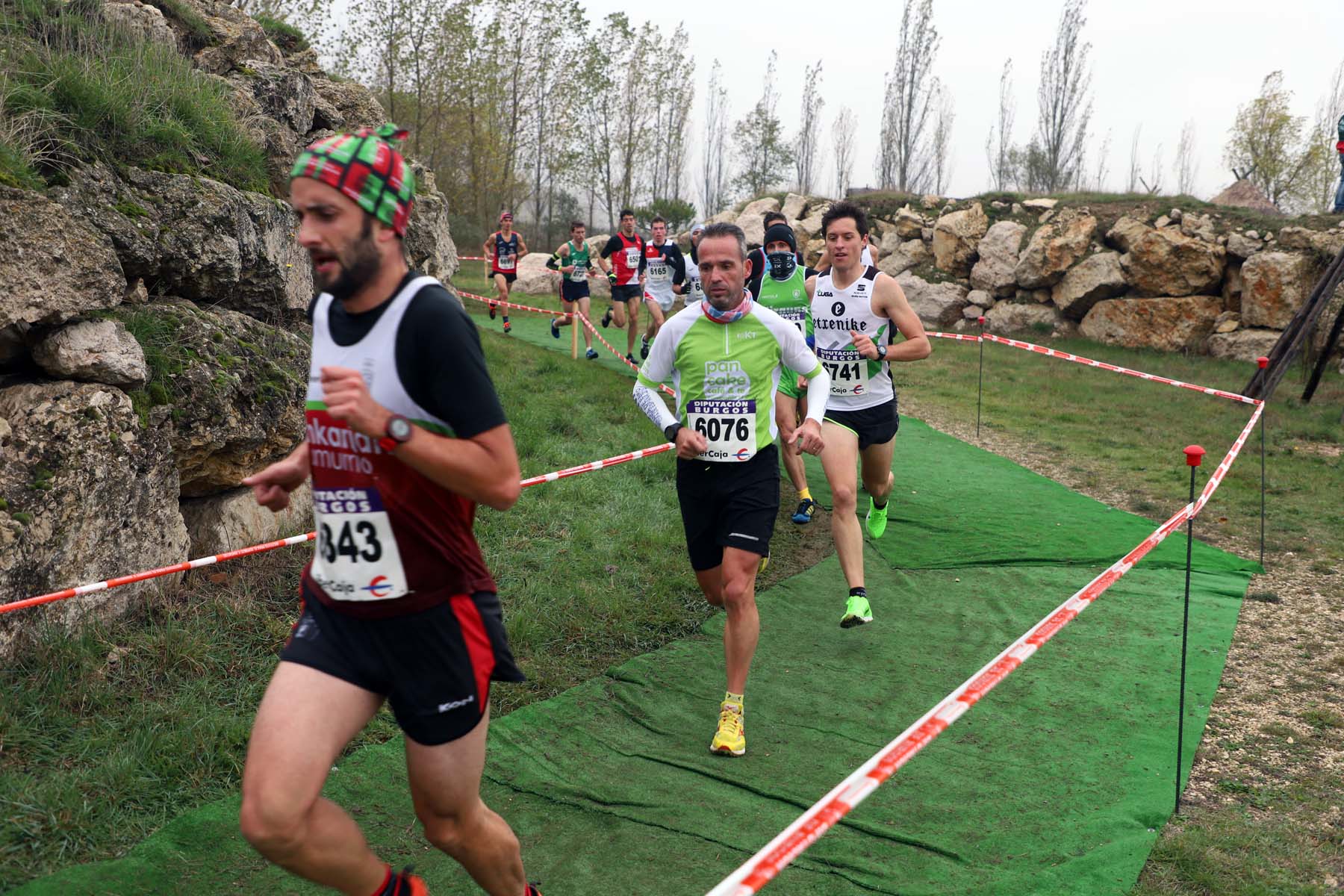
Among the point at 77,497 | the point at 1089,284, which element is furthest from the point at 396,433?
the point at 1089,284

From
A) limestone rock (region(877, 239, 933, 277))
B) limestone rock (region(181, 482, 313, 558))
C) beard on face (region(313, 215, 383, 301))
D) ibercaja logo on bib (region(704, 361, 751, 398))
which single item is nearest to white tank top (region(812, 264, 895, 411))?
ibercaja logo on bib (region(704, 361, 751, 398))

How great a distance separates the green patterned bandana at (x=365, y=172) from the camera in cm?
211

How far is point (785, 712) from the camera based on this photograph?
4688mm

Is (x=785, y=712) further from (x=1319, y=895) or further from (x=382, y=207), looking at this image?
(x=382, y=207)

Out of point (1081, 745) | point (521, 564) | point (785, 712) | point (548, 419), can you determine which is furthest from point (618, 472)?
point (1081, 745)

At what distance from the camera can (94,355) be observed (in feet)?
15.0

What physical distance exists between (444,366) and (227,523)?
387 centimetres

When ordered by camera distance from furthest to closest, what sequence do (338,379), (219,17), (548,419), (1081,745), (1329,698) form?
1. (548,419)
2. (219,17)
3. (1329,698)
4. (1081,745)
5. (338,379)

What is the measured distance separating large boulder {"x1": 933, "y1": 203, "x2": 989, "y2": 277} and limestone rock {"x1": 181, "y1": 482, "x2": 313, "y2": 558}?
1930cm

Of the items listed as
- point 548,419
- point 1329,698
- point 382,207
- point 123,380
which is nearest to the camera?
point 382,207

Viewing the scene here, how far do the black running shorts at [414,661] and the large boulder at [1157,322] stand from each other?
18821 millimetres

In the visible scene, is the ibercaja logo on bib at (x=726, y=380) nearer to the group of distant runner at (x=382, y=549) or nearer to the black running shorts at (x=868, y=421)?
the black running shorts at (x=868, y=421)

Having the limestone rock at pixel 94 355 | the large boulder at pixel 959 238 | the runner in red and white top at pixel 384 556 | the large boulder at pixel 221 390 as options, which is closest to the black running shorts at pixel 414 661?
the runner in red and white top at pixel 384 556

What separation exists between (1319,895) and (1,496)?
198 inches
